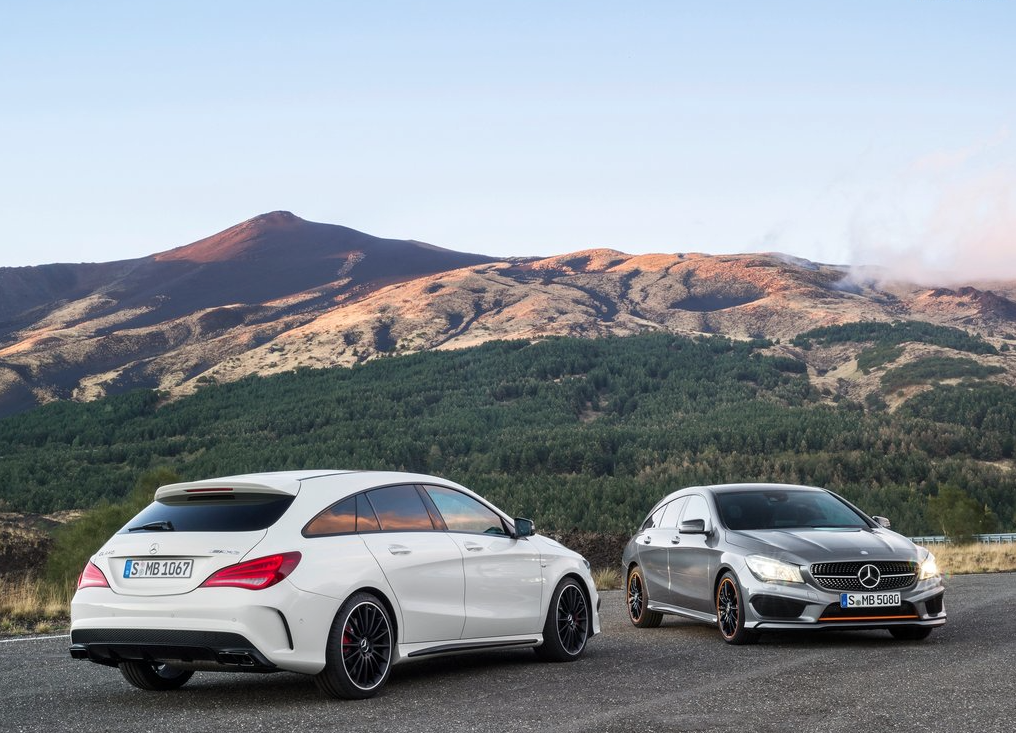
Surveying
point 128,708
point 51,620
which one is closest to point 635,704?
point 128,708

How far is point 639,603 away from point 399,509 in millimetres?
5458

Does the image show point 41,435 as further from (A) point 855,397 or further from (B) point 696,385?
(A) point 855,397

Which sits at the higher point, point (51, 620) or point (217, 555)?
point (217, 555)

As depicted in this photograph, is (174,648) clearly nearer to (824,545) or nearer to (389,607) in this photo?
(389,607)

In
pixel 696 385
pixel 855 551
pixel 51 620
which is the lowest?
pixel 51 620

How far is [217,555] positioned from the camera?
27.3ft

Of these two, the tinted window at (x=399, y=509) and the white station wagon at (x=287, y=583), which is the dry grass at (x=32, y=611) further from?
the tinted window at (x=399, y=509)

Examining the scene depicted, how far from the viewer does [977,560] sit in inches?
1150

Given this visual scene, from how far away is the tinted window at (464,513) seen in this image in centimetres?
1006

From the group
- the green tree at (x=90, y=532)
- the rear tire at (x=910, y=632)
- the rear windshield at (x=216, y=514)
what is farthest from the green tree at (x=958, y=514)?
the rear windshield at (x=216, y=514)

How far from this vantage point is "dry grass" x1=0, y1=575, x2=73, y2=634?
15336 mm

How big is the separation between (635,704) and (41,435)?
7162 inches

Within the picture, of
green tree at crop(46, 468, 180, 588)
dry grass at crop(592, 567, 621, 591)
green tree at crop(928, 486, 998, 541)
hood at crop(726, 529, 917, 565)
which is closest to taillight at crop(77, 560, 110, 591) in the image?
hood at crop(726, 529, 917, 565)

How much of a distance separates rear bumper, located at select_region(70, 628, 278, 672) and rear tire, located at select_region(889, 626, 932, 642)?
638 centimetres
